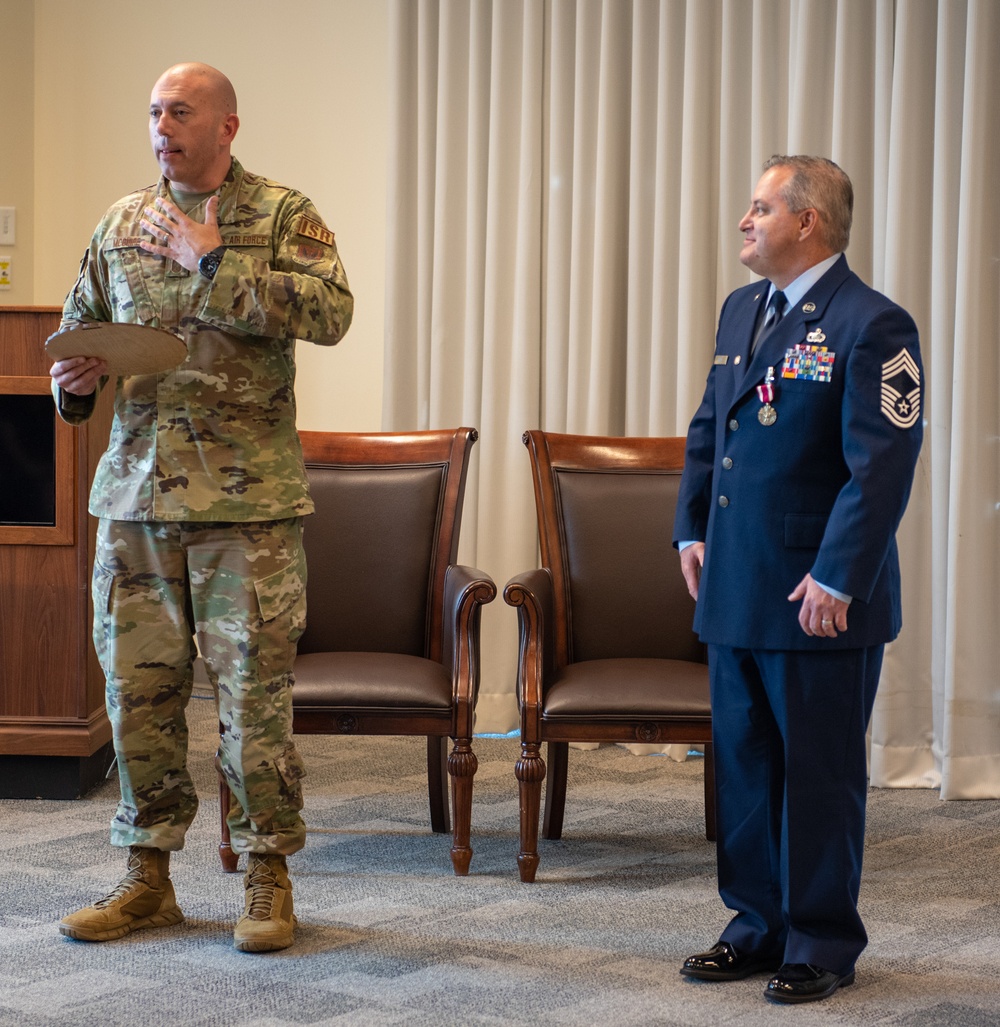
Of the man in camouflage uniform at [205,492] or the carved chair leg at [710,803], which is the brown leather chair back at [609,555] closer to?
the carved chair leg at [710,803]

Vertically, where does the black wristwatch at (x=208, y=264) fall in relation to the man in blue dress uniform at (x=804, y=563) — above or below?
above

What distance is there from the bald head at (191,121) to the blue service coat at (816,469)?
996 mm

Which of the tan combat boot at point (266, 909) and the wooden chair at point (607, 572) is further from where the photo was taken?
the wooden chair at point (607, 572)

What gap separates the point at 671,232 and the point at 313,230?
2108 millimetres

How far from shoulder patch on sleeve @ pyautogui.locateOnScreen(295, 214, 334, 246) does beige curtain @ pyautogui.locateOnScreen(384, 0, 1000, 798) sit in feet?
6.58

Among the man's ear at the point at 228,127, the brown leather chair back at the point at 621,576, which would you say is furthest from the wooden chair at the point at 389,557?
the man's ear at the point at 228,127

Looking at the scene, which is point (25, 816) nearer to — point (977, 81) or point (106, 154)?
point (106, 154)

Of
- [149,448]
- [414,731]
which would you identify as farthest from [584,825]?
[149,448]

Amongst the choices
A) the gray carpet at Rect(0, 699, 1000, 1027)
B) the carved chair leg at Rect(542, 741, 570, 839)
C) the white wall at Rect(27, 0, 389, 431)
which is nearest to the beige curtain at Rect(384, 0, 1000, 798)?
the white wall at Rect(27, 0, 389, 431)

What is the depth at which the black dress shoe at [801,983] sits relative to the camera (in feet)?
7.38

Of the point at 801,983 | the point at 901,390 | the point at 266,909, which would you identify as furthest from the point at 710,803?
the point at 901,390

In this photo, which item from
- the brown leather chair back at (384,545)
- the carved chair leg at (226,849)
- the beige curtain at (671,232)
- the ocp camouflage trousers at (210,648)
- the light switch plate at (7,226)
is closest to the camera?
the ocp camouflage trousers at (210,648)

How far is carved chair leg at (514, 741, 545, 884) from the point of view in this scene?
9.82ft

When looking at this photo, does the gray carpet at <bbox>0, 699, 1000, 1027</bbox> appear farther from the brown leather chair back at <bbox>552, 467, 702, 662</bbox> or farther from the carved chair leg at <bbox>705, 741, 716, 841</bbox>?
the brown leather chair back at <bbox>552, 467, 702, 662</bbox>
